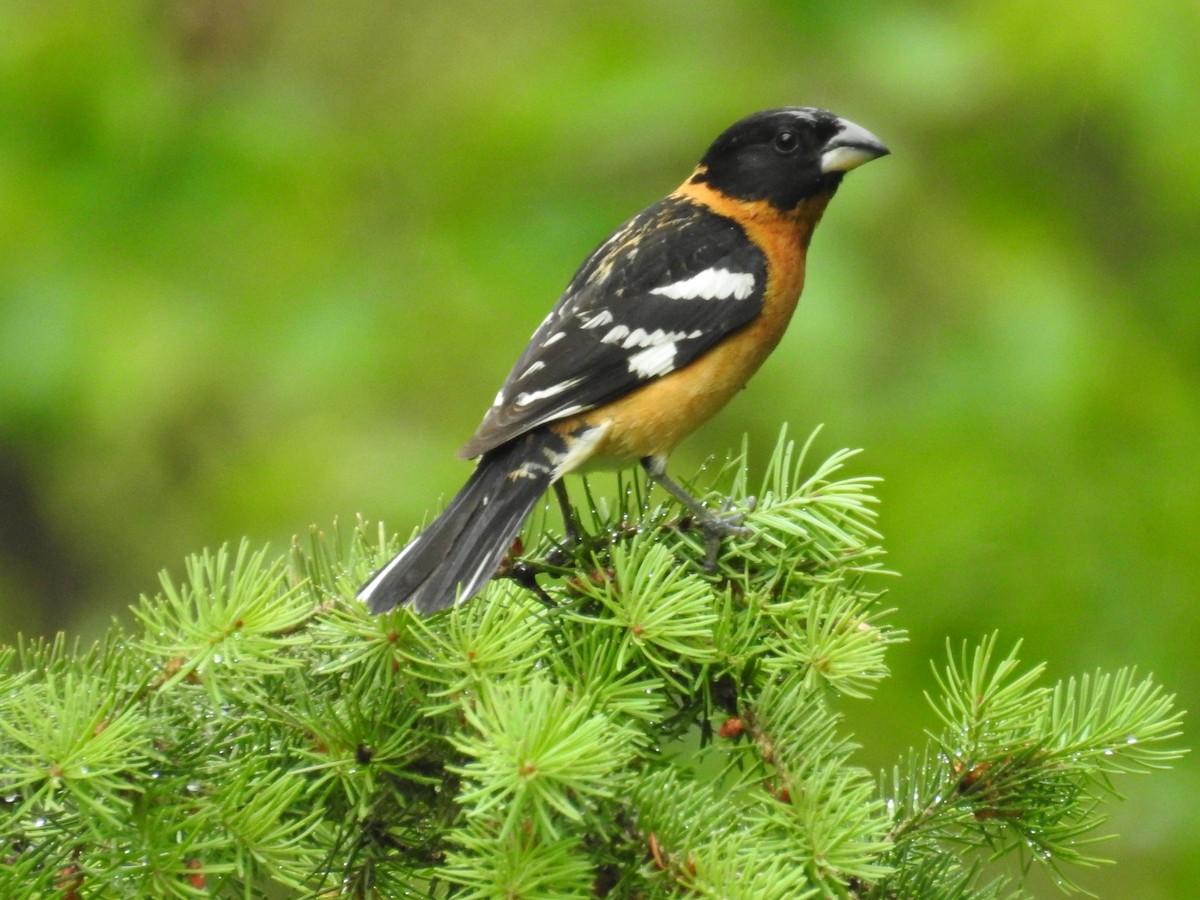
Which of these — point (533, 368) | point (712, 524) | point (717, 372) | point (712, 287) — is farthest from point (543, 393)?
point (712, 524)

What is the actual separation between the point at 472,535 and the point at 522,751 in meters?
0.96

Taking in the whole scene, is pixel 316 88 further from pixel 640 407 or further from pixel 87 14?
pixel 640 407

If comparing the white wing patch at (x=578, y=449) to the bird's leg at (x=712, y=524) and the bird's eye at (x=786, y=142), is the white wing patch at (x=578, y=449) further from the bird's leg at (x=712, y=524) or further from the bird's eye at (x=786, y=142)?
the bird's eye at (x=786, y=142)

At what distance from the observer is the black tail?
2.36 m

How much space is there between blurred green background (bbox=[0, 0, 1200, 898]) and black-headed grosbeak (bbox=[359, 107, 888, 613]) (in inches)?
37.3

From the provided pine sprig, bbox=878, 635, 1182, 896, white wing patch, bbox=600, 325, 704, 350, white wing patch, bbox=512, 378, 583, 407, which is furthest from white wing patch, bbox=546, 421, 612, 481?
pine sprig, bbox=878, 635, 1182, 896

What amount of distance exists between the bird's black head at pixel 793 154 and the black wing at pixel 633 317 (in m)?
0.18

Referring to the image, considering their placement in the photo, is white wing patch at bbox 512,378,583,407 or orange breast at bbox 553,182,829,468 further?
orange breast at bbox 553,182,829,468

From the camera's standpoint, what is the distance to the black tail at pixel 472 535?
2.36 meters

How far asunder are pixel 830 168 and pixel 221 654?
104 inches

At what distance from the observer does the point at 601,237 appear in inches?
220

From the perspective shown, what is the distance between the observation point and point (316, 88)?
20.9ft

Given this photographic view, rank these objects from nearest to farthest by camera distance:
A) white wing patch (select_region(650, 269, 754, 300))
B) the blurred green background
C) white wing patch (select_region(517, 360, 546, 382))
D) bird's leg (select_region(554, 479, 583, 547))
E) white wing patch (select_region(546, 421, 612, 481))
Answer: bird's leg (select_region(554, 479, 583, 547)) → white wing patch (select_region(546, 421, 612, 481)) → white wing patch (select_region(517, 360, 546, 382)) → white wing patch (select_region(650, 269, 754, 300)) → the blurred green background

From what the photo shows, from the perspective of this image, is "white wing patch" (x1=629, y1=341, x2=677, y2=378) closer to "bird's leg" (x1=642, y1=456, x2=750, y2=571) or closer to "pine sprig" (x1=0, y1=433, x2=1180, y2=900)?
"bird's leg" (x1=642, y1=456, x2=750, y2=571)
